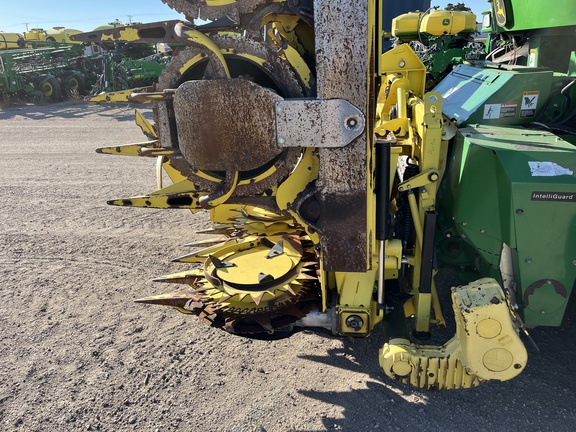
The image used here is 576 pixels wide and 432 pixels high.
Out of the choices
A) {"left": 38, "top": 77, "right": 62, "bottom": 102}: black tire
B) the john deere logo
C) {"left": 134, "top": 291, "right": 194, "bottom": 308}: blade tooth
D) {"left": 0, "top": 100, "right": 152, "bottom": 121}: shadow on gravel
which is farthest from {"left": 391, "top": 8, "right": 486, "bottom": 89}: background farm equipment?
{"left": 38, "top": 77, "right": 62, "bottom": 102}: black tire

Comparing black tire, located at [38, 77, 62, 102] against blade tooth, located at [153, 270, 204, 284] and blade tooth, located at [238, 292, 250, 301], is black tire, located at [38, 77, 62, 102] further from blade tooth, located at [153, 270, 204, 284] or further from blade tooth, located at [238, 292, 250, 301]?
blade tooth, located at [238, 292, 250, 301]

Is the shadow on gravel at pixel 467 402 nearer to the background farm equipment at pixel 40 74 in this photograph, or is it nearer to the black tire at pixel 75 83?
the background farm equipment at pixel 40 74

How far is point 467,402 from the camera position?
256 centimetres

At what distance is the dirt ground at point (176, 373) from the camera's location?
8.24 ft

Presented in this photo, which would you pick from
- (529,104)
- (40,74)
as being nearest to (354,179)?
(529,104)

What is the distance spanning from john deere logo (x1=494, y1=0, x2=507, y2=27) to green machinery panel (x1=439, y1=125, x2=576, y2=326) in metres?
2.11

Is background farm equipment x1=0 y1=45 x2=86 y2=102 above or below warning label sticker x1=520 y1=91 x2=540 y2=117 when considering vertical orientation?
above

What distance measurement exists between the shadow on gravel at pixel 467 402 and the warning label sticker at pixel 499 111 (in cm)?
151

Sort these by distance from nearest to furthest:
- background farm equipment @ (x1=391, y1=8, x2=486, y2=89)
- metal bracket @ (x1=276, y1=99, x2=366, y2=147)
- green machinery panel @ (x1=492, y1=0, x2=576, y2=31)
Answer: metal bracket @ (x1=276, y1=99, x2=366, y2=147) → green machinery panel @ (x1=492, y1=0, x2=576, y2=31) → background farm equipment @ (x1=391, y1=8, x2=486, y2=89)

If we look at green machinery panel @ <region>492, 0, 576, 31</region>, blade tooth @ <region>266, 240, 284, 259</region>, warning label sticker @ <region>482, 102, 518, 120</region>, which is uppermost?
green machinery panel @ <region>492, 0, 576, 31</region>

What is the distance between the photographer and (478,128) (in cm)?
265

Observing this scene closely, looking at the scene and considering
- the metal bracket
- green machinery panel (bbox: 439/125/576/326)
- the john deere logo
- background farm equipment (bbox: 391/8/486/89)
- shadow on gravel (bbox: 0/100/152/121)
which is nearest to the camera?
the metal bracket

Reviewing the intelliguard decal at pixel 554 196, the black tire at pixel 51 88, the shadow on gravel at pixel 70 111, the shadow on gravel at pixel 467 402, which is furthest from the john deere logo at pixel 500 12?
the black tire at pixel 51 88

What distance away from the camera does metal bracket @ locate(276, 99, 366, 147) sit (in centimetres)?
187
